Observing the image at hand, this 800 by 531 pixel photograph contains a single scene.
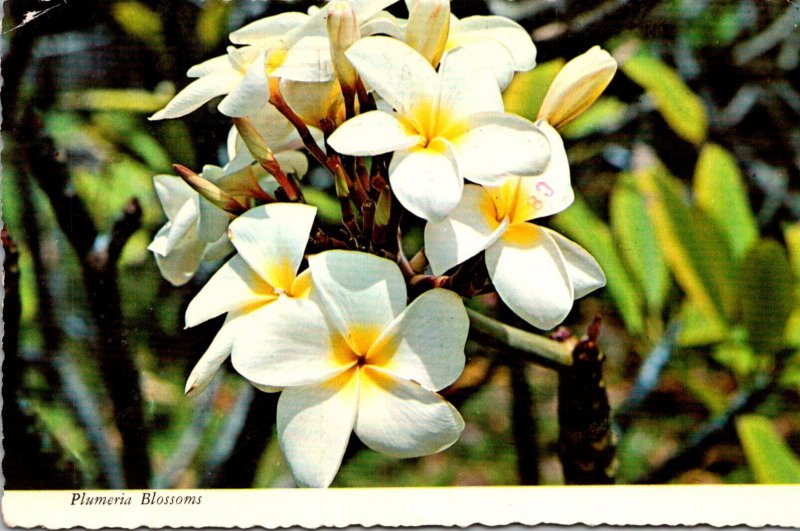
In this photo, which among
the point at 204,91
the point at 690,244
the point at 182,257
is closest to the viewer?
the point at 204,91

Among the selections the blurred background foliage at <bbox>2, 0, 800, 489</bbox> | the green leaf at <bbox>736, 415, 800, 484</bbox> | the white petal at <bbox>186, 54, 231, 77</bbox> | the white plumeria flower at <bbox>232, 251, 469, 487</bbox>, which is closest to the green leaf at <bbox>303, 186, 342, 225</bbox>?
the blurred background foliage at <bbox>2, 0, 800, 489</bbox>

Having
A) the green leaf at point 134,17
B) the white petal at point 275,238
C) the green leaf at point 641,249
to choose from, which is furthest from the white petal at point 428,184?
the green leaf at point 134,17

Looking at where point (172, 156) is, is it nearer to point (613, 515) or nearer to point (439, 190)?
point (439, 190)

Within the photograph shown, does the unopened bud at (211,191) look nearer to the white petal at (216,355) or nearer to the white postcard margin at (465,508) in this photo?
the white petal at (216,355)

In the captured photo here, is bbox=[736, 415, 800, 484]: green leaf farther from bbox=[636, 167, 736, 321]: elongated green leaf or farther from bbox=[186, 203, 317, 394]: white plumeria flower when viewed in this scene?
bbox=[186, 203, 317, 394]: white plumeria flower

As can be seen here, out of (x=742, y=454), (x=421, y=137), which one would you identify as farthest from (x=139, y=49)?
(x=742, y=454)

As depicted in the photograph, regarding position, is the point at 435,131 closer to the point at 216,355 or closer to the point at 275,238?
the point at 275,238

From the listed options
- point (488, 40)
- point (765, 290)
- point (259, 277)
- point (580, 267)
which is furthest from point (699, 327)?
point (259, 277)
